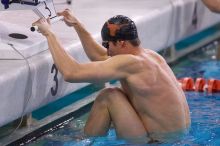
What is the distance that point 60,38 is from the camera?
508 cm

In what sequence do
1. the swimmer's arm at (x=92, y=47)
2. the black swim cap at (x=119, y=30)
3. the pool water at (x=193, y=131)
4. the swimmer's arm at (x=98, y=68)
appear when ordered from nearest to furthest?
the swimmer's arm at (x=98, y=68) < the black swim cap at (x=119, y=30) < the pool water at (x=193, y=131) < the swimmer's arm at (x=92, y=47)

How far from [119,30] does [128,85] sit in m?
0.33

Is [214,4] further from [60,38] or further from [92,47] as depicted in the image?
[92,47]

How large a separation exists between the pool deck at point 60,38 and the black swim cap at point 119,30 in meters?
0.63

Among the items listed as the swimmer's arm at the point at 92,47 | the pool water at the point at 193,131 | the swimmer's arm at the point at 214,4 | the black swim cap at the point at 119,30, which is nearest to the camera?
the black swim cap at the point at 119,30

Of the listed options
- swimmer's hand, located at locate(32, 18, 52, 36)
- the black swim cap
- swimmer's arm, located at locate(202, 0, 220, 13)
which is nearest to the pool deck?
swimmer's hand, located at locate(32, 18, 52, 36)

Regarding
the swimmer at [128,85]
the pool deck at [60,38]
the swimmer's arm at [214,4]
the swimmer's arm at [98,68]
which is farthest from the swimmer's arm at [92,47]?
the swimmer's arm at [214,4]

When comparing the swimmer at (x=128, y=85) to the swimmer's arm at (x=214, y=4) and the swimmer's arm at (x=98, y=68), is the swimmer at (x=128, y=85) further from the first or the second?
the swimmer's arm at (x=214, y=4)

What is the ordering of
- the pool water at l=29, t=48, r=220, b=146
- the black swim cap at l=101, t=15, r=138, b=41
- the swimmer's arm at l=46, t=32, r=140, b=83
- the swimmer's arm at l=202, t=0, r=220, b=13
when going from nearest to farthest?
the swimmer's arm at l=46, t=32, r=140, b=83
the black swim cap at l=101, t=15, r=138, b=41
the pool water at l=29, t=48, r=220, b=146
the swimmer's arm at l=202, t=0, r=220, b=13

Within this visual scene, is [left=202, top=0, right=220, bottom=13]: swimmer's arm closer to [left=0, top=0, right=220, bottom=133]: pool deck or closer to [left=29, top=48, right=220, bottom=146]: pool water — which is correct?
[left=0, top=0, right=220, bottom=133]: pool deck

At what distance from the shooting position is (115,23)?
4.00 m

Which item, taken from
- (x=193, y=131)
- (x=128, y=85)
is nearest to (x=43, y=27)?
(x=128, y=85)

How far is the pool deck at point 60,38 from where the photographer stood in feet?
14.0

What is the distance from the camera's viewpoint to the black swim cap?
3.95 m
